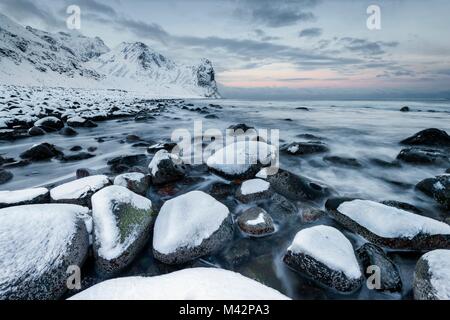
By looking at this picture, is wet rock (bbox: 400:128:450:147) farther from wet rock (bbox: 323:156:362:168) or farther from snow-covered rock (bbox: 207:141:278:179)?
snow-covered rock (bbox: 207:141:278:179)

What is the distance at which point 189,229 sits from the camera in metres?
2.46

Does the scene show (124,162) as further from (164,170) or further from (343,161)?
(343,161)

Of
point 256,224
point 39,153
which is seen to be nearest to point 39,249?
point 256,224

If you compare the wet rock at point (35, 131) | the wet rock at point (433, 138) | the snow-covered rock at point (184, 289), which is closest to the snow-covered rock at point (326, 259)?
the snow-covered rock at point (184, 289)

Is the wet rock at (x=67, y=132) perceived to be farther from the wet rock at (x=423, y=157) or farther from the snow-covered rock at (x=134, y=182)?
the wet rock at (x=423, y=157)

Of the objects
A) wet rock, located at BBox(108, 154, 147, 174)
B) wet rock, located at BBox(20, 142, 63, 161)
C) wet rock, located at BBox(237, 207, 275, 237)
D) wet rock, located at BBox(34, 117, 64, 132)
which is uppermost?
wet rock, located at BBox(34, 117, 64, 132)

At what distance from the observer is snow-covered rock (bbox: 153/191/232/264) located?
7.74ft

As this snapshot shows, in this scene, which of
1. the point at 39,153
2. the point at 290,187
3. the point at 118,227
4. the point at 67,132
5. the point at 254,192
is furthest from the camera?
the point at 67,132

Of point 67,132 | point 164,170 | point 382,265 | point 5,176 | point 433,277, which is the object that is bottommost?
point 382,265

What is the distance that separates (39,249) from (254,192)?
245 cm

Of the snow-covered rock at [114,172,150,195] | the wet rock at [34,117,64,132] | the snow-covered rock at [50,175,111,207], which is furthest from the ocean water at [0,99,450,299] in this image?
the snow-covered rock at [50,175,111,207]

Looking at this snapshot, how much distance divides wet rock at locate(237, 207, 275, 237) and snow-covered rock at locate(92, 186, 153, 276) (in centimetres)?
106

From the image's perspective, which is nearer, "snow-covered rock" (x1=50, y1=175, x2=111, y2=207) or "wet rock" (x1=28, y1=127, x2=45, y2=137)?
"snow-covered rock" (x1=50, y1=175, x2=111, y2=207)
